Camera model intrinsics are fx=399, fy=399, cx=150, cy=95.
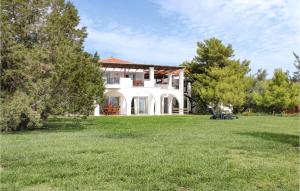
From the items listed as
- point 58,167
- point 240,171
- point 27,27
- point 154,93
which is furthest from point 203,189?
point 154,93

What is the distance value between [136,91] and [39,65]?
28056 millimetres

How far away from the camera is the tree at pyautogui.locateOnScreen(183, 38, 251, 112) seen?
166 feet

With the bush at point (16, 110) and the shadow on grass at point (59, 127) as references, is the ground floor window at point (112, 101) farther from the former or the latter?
the bush at point (16, 110)

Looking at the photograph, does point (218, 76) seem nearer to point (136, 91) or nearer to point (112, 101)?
point (136, 91)

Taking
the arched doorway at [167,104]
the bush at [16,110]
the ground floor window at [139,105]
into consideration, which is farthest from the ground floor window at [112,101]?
the bush at [16,110]

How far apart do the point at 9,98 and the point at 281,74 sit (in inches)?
1615

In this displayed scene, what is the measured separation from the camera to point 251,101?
5441 cm

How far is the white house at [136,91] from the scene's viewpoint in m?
46.2

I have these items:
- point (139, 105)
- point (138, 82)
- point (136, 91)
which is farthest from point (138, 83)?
point (139, 105)

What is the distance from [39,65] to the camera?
19438 mm

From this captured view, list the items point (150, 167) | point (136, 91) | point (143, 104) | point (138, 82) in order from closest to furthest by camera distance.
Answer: point (150, 167) < point (136, 91) < point (138, 82) < point (143, 104)

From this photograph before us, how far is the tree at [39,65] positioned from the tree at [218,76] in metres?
31.2

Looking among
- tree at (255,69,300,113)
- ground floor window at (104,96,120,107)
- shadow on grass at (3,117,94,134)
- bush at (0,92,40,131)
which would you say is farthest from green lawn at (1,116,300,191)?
tree at (255,69,300,113)

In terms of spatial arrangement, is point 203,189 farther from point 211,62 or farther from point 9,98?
point 211,62
